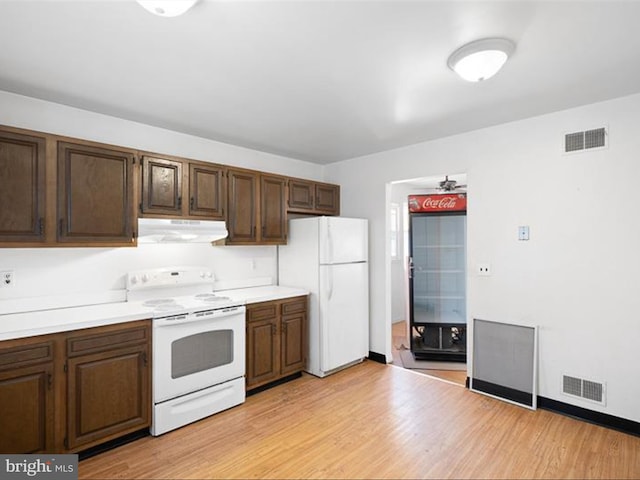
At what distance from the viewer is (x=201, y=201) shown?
10.2 ft

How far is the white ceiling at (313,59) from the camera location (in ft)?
5.25

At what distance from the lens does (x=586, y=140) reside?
2732mm

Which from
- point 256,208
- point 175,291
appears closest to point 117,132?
point 256,208

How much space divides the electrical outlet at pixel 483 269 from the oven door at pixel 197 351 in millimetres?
2307

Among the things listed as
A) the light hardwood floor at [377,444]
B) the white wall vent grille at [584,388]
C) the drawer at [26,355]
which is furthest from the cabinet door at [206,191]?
the white wall vent grille at [584,388]

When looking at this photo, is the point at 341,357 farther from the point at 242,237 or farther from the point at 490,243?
the point at 490,243

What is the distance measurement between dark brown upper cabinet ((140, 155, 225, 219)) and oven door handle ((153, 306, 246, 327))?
883 millimetres

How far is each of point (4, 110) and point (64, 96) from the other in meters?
0.40

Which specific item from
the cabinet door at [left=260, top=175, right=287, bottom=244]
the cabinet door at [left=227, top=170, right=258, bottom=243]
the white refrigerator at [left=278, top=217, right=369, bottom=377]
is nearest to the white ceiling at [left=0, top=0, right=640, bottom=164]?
the cabinet door at [left=227, top=170, right=258, bottom=243]

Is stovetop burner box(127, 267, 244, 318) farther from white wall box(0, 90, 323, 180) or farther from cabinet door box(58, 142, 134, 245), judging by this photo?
white wall box(0, 90, 323, 180)

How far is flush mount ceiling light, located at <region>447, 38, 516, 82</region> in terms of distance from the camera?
181 centimetres

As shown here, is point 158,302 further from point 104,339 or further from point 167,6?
point 167,6

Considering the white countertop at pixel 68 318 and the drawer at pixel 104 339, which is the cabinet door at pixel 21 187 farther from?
the drawer at pixel 104 339

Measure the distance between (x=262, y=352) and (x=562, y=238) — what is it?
112 inches
